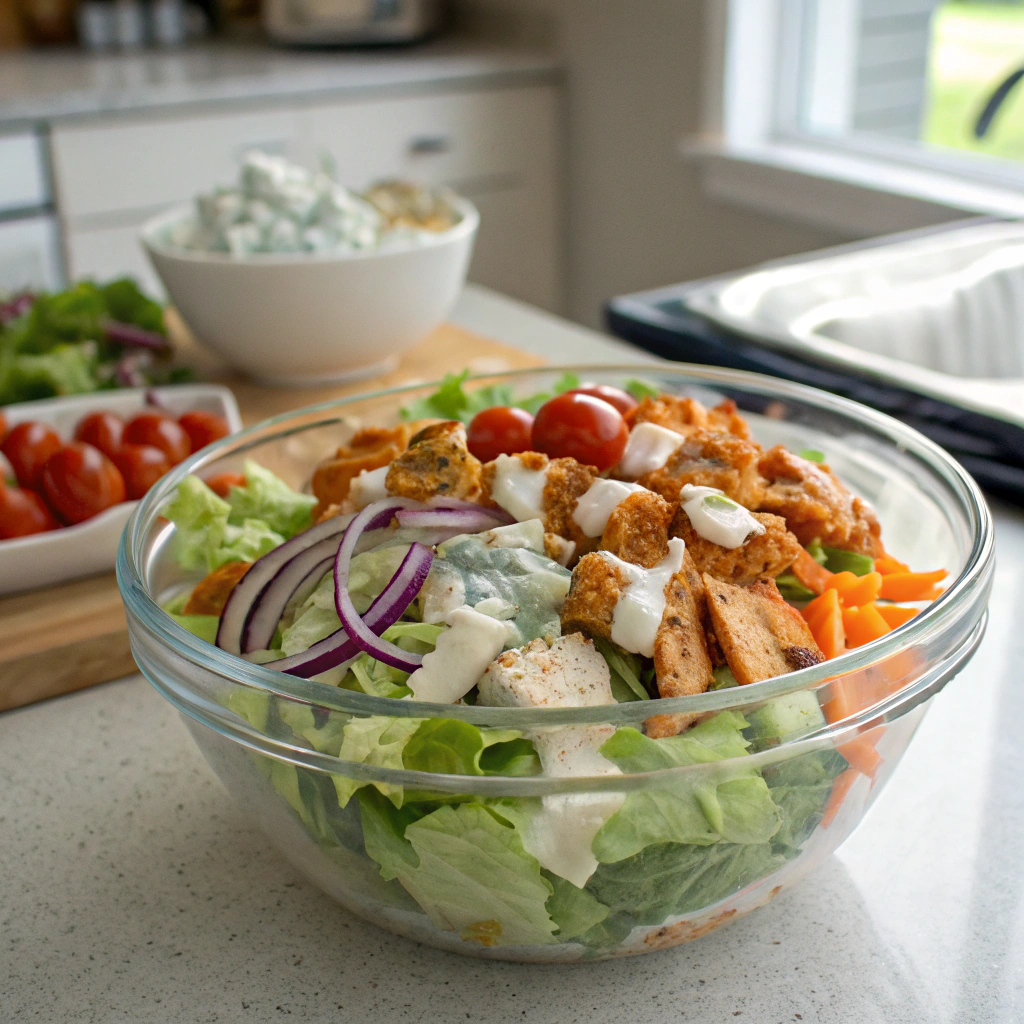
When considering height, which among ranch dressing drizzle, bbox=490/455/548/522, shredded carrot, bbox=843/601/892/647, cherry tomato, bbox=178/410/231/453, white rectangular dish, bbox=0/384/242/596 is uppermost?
ranch dressing drizzle, bbox=490/455/548/522

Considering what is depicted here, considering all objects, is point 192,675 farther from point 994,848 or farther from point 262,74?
point 262,74

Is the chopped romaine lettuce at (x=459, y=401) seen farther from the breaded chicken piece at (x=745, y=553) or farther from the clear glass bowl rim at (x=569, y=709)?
the breaded chicken piece at (x=745, y=553)

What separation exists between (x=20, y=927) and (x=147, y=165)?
2.68 m

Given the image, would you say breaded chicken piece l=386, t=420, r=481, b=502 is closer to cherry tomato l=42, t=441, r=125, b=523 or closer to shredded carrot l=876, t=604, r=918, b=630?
shredded carrot l=876, t=604, r=918, b=630

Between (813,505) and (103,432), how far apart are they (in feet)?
2.80

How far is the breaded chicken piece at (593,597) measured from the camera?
0.66 meters

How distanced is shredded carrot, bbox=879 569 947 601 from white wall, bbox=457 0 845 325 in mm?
2164

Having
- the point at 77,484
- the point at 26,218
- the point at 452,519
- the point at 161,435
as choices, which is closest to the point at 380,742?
the point at 452,519

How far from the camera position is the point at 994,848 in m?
0.76

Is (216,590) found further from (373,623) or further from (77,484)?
(77,484)

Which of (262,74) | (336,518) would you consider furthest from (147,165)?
(336,518)

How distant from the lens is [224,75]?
3.25m

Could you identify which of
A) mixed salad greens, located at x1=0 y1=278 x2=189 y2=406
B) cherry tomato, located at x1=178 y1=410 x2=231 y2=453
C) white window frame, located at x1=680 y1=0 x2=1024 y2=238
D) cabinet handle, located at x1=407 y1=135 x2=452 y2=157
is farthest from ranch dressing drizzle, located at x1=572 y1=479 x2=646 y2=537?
cabinet handle, located at x1=407 y1=135 x2=452 y2=157

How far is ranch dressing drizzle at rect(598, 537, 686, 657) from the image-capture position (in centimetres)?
65
